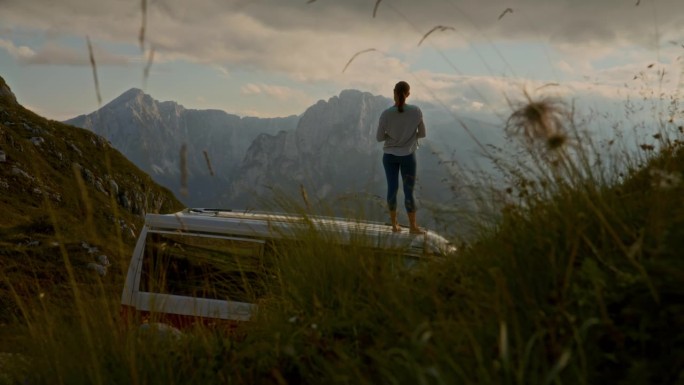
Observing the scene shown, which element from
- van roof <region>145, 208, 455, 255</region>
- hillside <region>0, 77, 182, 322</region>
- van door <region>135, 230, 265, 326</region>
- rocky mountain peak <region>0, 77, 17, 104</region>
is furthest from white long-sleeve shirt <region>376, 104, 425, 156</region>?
rocky mountain peak <region>0, 77, 17, 104</region>

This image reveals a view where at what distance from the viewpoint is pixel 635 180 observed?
188 inches

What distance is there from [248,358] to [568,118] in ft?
7.84

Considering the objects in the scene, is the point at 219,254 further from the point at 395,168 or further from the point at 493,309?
the point at 493,309

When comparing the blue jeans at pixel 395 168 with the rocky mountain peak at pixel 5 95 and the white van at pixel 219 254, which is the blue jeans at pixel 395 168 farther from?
the rocky mountain peak at pixel 5 95

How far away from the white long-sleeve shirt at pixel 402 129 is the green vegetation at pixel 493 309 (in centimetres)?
455

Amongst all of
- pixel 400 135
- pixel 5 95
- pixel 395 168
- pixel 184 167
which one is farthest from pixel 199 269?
pixel 5 95

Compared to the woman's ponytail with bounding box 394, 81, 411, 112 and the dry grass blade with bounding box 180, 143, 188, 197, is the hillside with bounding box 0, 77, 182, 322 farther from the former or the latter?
the dry grass blade with bounding box 180, 143, 188, 197

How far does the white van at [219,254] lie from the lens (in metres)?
5.35

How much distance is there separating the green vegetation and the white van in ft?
0.86

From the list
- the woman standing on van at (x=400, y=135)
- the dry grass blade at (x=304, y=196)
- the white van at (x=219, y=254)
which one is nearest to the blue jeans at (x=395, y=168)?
the woman standing on van at (x=400, y=135)

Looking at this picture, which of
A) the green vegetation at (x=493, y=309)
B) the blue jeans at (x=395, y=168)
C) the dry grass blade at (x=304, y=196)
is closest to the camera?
the green vegetation at (x=493, y=309)

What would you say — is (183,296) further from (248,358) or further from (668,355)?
(668,355)

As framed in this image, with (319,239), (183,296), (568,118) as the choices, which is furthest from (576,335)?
(183,296)

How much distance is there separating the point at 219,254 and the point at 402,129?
11.2ft
